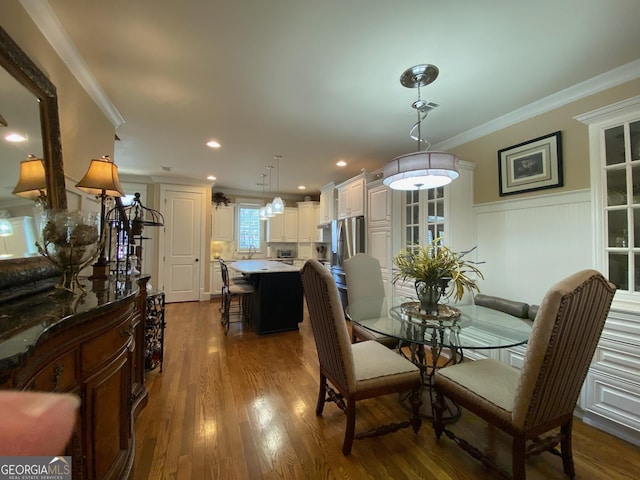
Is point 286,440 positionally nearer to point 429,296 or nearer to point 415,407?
point 415,407

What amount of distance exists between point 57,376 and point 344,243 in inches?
156

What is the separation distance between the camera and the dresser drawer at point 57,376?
2.60 ft

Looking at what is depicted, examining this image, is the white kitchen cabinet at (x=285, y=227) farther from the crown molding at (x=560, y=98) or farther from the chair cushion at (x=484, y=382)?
the chair cushion at (x=484, y=382)

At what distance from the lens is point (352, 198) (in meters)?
4.60

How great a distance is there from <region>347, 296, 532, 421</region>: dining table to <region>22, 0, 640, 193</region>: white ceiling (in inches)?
72.4

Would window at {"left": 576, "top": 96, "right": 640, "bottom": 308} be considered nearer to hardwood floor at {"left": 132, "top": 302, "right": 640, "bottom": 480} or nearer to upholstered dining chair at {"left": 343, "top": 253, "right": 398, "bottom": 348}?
hardwood floor at {"left": 132, "top": 302, "right": 640, "bottom": 480}

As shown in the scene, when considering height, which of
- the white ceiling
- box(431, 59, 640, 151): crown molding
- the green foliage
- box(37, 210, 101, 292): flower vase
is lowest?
the green foliage

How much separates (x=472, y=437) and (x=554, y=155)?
95.7 inches

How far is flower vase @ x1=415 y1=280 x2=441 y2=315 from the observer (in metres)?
2.01

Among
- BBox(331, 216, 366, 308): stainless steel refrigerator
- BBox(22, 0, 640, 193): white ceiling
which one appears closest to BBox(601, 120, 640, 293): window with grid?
BBox(22, 0, 640, 193): white ceiling

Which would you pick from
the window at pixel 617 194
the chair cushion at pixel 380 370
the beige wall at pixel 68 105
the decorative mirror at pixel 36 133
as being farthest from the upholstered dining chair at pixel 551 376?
the beige wall at pixel 68 105

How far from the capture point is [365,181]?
432cm

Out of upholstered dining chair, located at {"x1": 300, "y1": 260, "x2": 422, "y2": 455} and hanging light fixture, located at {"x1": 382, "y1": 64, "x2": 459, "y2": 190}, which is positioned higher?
hanging light fixture, located at {"x1": 382, "y1": 64, "x2": 459, "y2": 190}

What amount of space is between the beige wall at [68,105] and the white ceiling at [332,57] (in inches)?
6.8
